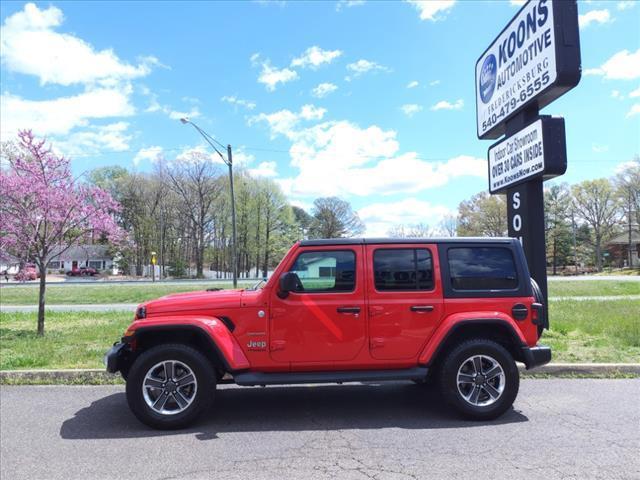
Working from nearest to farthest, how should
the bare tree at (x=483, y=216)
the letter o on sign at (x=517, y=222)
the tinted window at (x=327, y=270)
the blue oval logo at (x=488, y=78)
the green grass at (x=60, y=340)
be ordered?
the tinted window at (x=327, y=270) < the green grass at (x=60, y=340) < the letter o on sign at (x=517, y=222) < the blue oval logo at (x=488, y=78) < the bare tree at (x=483, y=216)

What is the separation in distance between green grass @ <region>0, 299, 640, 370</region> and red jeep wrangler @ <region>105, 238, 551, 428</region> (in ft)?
9.19

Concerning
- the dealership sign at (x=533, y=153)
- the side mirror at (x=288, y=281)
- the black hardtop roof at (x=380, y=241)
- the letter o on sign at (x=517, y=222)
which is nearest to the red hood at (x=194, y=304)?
the side mirror at (x=288, y=281)

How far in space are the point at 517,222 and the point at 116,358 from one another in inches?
285

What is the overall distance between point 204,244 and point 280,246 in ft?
35.7

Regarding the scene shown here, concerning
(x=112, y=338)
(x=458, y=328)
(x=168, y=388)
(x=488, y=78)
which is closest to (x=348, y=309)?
(x=458, y=328)

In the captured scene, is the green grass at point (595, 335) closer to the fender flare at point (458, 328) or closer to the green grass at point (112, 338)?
the green grass at point (112, 338)

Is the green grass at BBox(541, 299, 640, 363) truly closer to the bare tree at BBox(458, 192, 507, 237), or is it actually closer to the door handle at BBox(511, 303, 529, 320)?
the door handle at BBox(511, 303, 529, 320)

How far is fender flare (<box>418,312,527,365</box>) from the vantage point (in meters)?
4.62

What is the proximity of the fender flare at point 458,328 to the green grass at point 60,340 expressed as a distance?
16.0 feet

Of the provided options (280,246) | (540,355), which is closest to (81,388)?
(540,355)

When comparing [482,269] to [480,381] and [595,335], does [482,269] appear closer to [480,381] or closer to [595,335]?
[480,381]

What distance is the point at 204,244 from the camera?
213 feet

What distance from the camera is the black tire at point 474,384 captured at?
459 cm

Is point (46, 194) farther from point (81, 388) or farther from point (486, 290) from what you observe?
point (486, 290)
